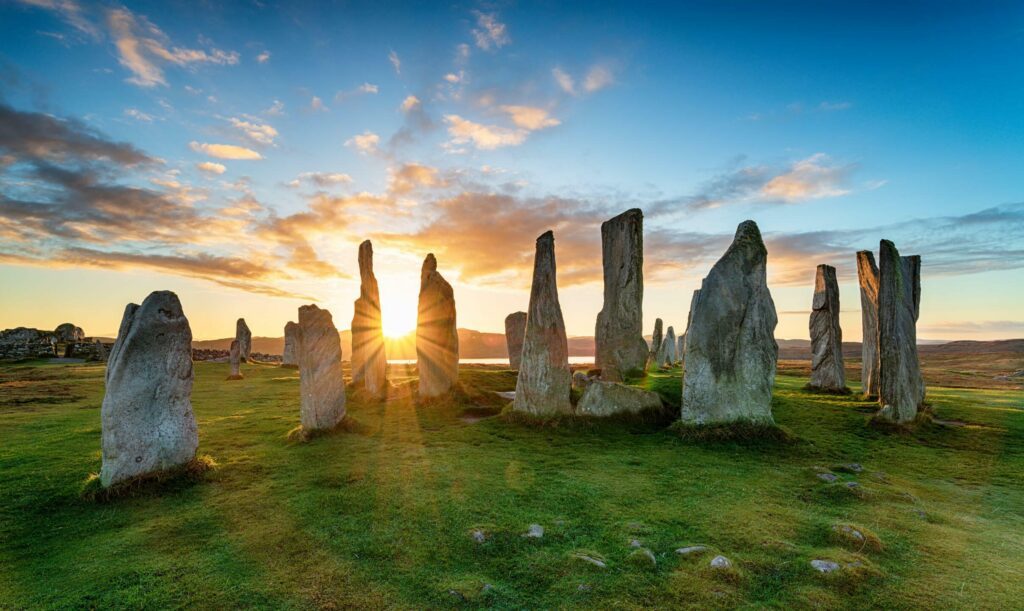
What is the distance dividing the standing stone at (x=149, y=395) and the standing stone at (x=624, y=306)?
1513cm

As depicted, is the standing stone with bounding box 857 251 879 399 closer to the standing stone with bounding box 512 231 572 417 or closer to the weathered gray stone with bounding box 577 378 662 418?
the weathered gray stone with bounding box 577 378 662 418

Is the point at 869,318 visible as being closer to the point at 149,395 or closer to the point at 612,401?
the point at 612,401

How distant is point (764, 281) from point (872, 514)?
22.8 ft

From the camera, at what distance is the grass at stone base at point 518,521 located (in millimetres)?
5012

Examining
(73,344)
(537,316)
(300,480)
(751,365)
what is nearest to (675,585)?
(300,480)

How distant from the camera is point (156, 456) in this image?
8.44 metres

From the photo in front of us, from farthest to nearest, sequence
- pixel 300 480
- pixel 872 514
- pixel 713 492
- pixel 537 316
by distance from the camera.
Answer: pixel 537 316 → pixel 300 480 → pixel 713 492 → pixel 872 514

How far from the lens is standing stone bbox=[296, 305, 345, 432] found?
12133mm

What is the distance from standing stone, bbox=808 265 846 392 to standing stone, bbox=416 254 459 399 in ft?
50.7

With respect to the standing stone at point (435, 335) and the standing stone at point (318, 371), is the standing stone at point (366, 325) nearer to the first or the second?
the standing stone at point (435, 335)

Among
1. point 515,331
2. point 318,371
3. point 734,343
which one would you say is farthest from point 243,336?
point 734,343

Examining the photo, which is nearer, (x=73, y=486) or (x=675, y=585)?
(x=675, y=585)

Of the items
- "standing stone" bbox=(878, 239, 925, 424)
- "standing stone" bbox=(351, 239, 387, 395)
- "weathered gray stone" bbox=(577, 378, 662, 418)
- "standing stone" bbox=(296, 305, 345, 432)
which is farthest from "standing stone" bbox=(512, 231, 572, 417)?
"standing stone" bbox=(878, 239, 925, 424)

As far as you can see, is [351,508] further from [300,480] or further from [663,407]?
[663,407]
